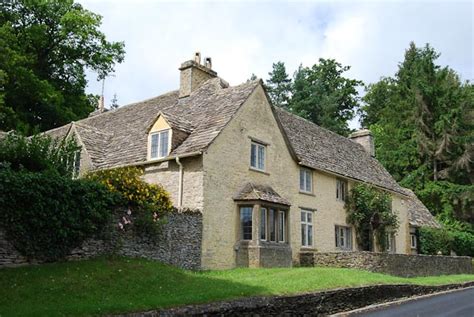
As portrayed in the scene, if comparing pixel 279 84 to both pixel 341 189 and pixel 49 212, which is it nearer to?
pixel 341 189

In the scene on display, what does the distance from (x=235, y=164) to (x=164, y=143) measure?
3612 millimetres

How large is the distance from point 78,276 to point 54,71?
3763 cm

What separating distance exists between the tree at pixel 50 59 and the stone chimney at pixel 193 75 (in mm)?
15495

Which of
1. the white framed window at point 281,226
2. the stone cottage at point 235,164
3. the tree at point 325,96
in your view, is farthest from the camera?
the tree at point 325,96

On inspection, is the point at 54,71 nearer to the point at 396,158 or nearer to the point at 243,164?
the point at 243,164

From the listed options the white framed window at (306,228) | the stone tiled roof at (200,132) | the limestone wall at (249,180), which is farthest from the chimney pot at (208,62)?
the white framed window at (306,228)

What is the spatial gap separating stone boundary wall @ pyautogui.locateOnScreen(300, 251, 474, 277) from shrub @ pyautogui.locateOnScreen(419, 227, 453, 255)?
35.8 ft

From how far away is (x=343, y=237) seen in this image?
32250 mm

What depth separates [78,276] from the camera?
568 inches

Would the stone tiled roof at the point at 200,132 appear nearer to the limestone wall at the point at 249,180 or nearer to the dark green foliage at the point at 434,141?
the limestone wall at the point at 249,180

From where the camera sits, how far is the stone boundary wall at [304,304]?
40.8 feet

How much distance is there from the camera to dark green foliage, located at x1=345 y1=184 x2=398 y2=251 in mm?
32594

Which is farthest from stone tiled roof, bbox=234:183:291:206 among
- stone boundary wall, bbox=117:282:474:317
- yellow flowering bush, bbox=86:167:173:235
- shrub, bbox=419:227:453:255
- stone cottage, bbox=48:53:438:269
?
shrub, bbox=419:227:453:255

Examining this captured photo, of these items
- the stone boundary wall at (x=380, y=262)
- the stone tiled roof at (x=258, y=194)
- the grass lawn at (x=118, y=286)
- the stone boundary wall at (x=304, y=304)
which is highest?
the stone tiled roof at (x=258, y=194)
